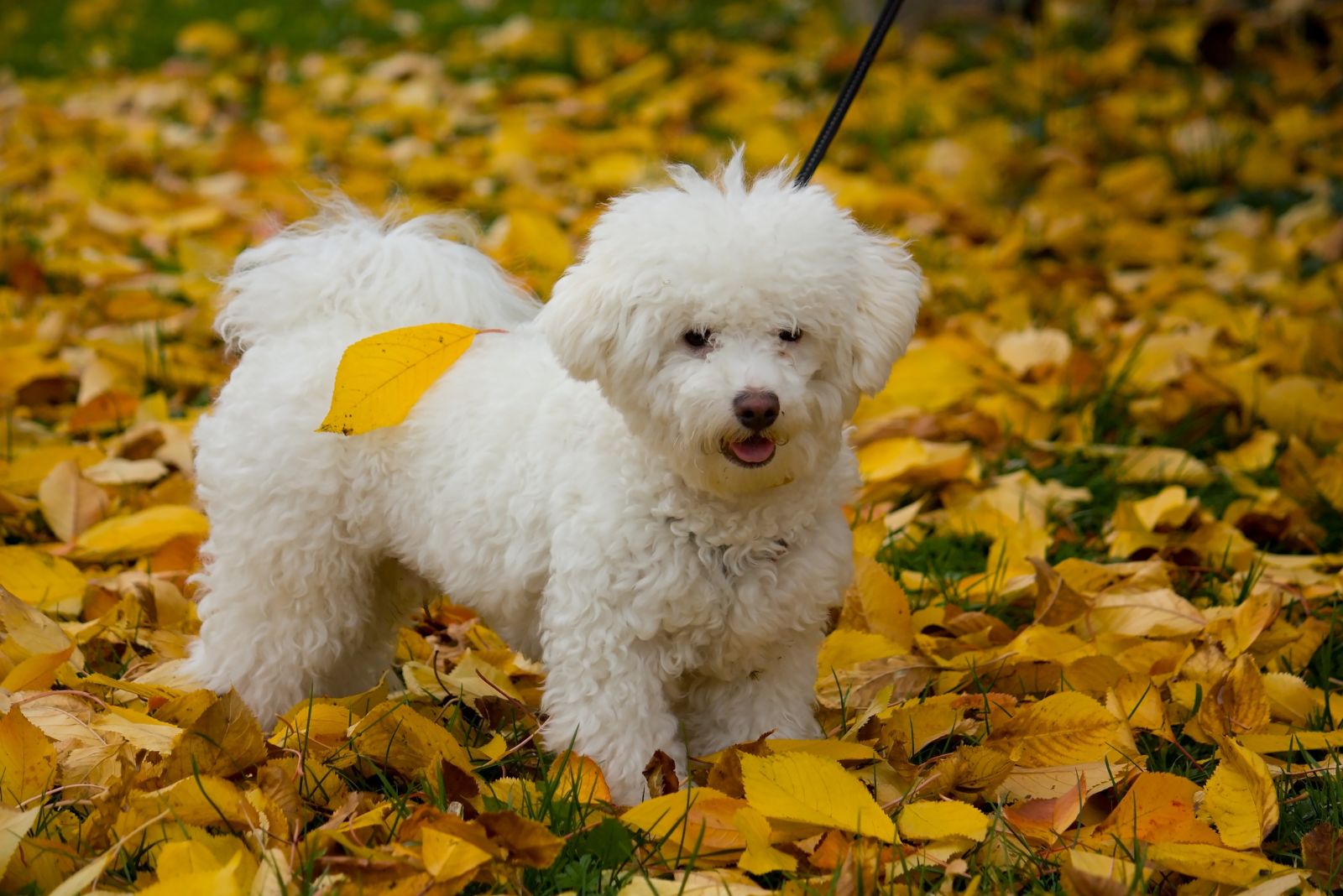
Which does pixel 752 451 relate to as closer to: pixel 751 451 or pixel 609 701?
pixel 751 451

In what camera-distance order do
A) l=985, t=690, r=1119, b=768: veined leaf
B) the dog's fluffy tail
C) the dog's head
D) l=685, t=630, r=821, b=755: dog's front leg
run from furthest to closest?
the dog's fluffy tail
l=685, t=630, r=821, b=755: dog's front leg
l=985, t=690, r=1119, b=768: veined leaf
the dog's head

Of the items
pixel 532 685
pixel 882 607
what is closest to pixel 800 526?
pixel 882 607

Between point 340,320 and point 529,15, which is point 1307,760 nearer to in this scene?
point 340,320

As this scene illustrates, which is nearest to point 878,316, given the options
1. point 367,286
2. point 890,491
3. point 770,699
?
point 770,699

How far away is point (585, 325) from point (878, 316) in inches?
20.2

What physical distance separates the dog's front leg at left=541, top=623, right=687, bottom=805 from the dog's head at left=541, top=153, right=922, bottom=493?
35cm

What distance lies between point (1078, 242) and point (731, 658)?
3.71m

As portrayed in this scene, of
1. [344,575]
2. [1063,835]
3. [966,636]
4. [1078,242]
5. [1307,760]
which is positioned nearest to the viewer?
[1063,835]

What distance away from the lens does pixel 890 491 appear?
403cm

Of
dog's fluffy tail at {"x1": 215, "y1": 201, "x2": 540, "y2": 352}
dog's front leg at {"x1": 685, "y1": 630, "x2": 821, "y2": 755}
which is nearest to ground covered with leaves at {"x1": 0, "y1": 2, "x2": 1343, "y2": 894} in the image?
dog's front leg at {"x1": 685, "y1": 630, "x2": 821, "y2": 755}

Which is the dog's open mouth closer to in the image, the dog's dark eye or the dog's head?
the dog's head

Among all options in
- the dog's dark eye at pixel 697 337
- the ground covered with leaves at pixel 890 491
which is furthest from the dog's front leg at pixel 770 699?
the dog's dark eye at pixel 697 337

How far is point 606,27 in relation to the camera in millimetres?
9289

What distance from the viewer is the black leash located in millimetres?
2816
